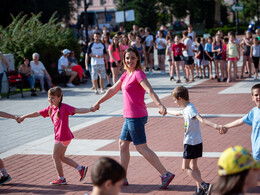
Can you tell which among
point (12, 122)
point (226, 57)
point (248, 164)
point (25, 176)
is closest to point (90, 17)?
point (226, 57)

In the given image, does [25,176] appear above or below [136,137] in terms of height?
below

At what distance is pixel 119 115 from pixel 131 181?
495cm

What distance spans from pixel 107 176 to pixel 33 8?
42.9 metres

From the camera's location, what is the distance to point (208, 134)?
867cm

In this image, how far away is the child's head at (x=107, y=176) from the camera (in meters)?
2.83

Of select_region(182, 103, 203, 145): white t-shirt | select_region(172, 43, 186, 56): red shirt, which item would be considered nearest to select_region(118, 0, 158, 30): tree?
select_region(172, 43, 186, 56): red shirt

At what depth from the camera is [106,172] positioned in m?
2.83

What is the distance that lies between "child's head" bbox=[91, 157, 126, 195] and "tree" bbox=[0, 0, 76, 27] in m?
37.5

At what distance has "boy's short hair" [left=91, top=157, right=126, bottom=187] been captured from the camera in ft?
9.29

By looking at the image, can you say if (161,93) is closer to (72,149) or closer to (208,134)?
(208,134)

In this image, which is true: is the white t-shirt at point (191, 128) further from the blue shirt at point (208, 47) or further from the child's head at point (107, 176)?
the blue shirt at point (208, 47)

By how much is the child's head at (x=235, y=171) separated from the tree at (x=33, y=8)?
37.7 m

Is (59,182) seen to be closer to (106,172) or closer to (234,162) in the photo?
(106,172)

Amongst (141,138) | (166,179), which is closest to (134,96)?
(141,138)
